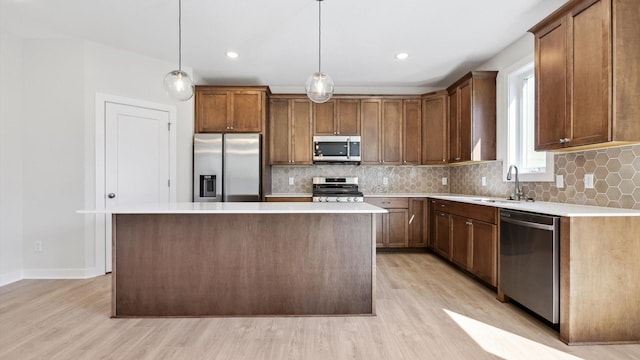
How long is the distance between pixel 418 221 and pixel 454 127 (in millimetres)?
1435

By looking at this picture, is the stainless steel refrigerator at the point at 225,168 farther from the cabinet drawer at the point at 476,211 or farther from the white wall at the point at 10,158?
the cabinet drawer at the point at 476,211

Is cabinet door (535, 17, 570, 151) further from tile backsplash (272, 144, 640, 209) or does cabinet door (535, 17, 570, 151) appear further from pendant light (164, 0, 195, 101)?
pendant light (164, 0, 195, 101)

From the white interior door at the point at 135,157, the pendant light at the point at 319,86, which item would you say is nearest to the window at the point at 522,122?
the pendant light at the point at 319,86

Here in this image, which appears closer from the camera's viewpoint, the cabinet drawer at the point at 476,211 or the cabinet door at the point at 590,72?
the cabinet door at the point at 590,72

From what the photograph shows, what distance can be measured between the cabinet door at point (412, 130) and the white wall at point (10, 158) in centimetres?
486

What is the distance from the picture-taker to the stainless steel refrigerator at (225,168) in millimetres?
4555

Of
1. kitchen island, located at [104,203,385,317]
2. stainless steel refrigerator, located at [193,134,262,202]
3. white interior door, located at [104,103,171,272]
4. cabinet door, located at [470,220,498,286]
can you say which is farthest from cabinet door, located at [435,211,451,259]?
white interior door, located at [104,103,171,272]

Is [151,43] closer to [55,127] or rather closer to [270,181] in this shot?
[55,127]

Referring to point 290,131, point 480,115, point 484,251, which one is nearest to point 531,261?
point 484,251

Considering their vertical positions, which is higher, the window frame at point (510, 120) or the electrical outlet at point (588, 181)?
the window frame at point (510, 120)

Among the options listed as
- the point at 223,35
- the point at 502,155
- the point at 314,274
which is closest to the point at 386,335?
the point at 314,274

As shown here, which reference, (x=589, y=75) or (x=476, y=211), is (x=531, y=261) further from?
(x=589, y=75)

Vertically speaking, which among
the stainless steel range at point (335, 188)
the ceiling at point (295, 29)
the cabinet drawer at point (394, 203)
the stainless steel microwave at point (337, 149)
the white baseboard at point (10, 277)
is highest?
the ceiling at point (295, 29)

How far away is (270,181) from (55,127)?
276cm
